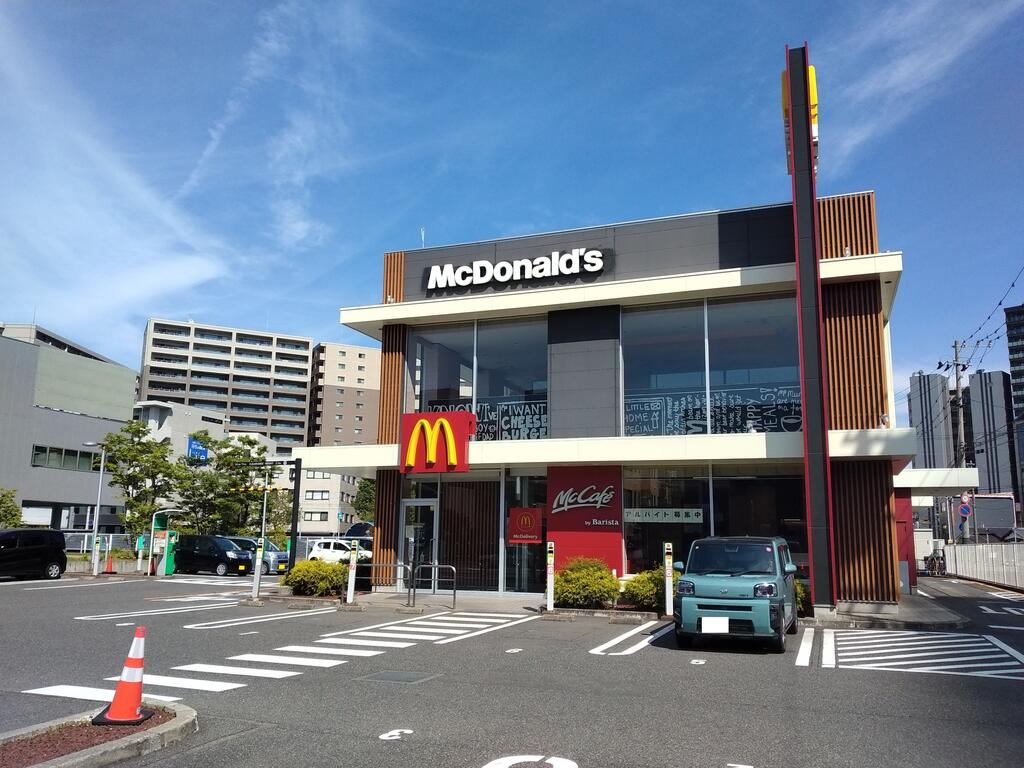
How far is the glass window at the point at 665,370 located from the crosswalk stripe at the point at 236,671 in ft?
38.4

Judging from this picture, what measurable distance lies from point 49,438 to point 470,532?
51.3 m

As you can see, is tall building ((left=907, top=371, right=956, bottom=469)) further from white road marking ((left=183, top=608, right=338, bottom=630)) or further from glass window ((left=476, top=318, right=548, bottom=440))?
white road marking ((left=183, top=608, right=338, bottom=630))

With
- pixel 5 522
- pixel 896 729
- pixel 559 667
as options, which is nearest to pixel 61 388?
pixel 5 522

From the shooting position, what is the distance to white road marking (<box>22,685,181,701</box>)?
8.04 meters

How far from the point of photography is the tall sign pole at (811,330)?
1584cm

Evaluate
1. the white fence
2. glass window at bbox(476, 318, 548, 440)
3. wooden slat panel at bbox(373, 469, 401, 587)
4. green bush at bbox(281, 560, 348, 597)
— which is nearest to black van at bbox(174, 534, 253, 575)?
wooden slat panel at bbox(373, 469, 401, 587)

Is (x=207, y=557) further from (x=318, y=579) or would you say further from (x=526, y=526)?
(x=526, y=526)

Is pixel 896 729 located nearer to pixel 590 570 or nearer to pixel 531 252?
pixel 590 570

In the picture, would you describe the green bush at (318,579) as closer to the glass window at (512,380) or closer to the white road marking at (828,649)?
the glass window at (512,380)

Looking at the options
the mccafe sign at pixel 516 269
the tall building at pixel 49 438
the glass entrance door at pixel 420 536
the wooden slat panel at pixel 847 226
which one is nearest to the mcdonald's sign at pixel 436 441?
the glass entrance door at pixel 420 536

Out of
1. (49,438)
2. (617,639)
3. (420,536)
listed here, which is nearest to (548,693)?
(617,639)

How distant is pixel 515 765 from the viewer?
5.63 meters

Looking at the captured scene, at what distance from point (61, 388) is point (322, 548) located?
44681 mm

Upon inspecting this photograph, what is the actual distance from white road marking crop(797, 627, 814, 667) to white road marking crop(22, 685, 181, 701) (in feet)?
25.7
